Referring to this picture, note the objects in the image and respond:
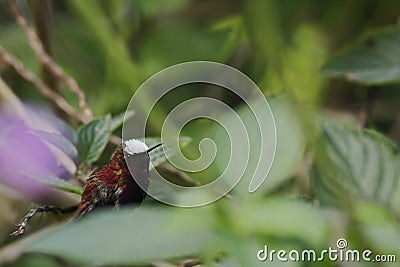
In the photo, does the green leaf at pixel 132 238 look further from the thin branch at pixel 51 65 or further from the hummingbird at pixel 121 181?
the thin branch at pixel 51 65

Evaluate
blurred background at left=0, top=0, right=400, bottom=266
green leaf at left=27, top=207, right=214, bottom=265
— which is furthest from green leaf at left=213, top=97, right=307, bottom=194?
green leaf at left=27, top=207, right=214, bottom=265

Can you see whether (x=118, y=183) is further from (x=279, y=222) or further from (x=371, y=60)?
(x=371, y=60)

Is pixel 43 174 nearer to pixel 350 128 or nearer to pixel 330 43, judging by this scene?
pixel 350 128

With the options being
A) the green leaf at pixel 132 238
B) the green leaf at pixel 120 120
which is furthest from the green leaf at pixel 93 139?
the green leaf at pixel 132 238

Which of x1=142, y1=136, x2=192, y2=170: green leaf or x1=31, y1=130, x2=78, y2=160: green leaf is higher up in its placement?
x1=31, y1=130, x2=78, y2=160: green leaf

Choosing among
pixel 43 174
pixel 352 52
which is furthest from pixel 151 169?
pixel 352 52

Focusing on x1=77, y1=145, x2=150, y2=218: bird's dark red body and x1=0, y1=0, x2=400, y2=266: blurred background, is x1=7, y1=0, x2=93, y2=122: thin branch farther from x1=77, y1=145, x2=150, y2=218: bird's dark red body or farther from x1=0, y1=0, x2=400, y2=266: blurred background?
x1=77, y1=145, x2=150, y2=218: bird's dark red body
